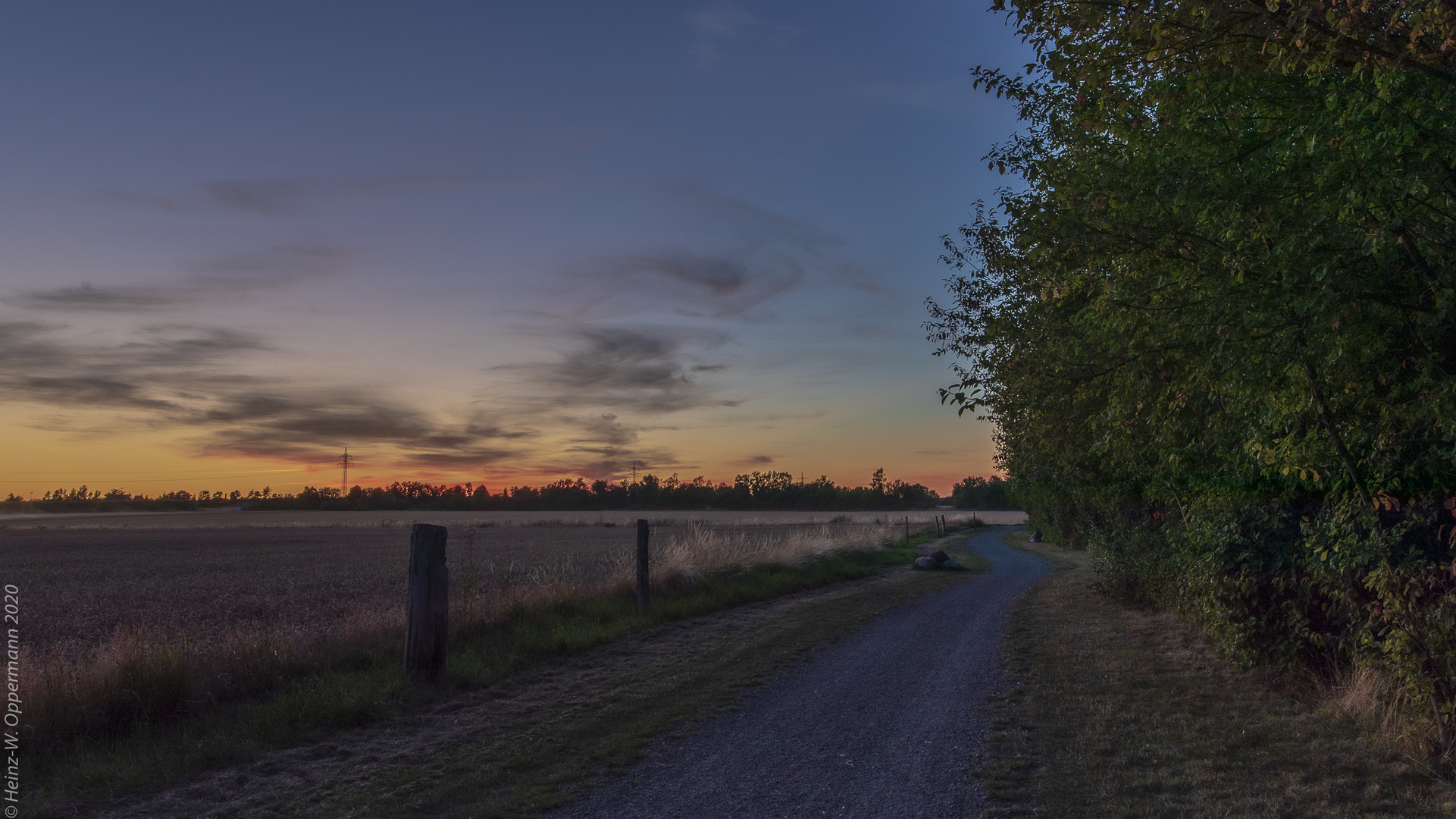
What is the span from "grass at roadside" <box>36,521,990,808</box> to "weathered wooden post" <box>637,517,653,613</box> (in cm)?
20

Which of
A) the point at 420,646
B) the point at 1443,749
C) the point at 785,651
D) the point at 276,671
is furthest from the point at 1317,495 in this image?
the point at 276,671

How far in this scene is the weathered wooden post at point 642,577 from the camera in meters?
14.1

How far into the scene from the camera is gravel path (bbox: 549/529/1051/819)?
5.18m

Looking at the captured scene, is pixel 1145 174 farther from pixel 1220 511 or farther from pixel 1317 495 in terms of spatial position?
pixel 1220 511

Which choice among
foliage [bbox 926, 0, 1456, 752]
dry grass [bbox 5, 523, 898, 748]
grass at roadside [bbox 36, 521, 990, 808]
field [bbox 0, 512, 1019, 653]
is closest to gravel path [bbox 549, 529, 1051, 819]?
grass at roadside [bbox 36, 521, 990, 808]

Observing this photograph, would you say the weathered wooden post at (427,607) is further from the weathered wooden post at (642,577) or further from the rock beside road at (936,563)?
the rock beside road at (936,563)

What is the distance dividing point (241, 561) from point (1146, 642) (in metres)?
33.0

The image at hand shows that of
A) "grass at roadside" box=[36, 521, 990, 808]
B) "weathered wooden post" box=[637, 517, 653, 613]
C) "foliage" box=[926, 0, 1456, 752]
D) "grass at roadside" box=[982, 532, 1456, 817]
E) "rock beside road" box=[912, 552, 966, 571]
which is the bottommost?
"rock beside road" box=[912, 552, 966, 571]

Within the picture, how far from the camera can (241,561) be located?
31.8 meters

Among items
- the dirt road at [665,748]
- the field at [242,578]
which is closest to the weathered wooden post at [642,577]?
the field at [242,578]

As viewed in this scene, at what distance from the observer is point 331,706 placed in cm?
746

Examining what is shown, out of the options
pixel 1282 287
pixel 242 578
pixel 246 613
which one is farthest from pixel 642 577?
pixel 242 578

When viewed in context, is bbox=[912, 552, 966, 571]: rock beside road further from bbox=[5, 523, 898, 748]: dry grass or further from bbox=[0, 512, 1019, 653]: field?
bbox=[0, 512, 1019, 653]: field

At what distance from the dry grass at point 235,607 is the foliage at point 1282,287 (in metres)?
8.10
